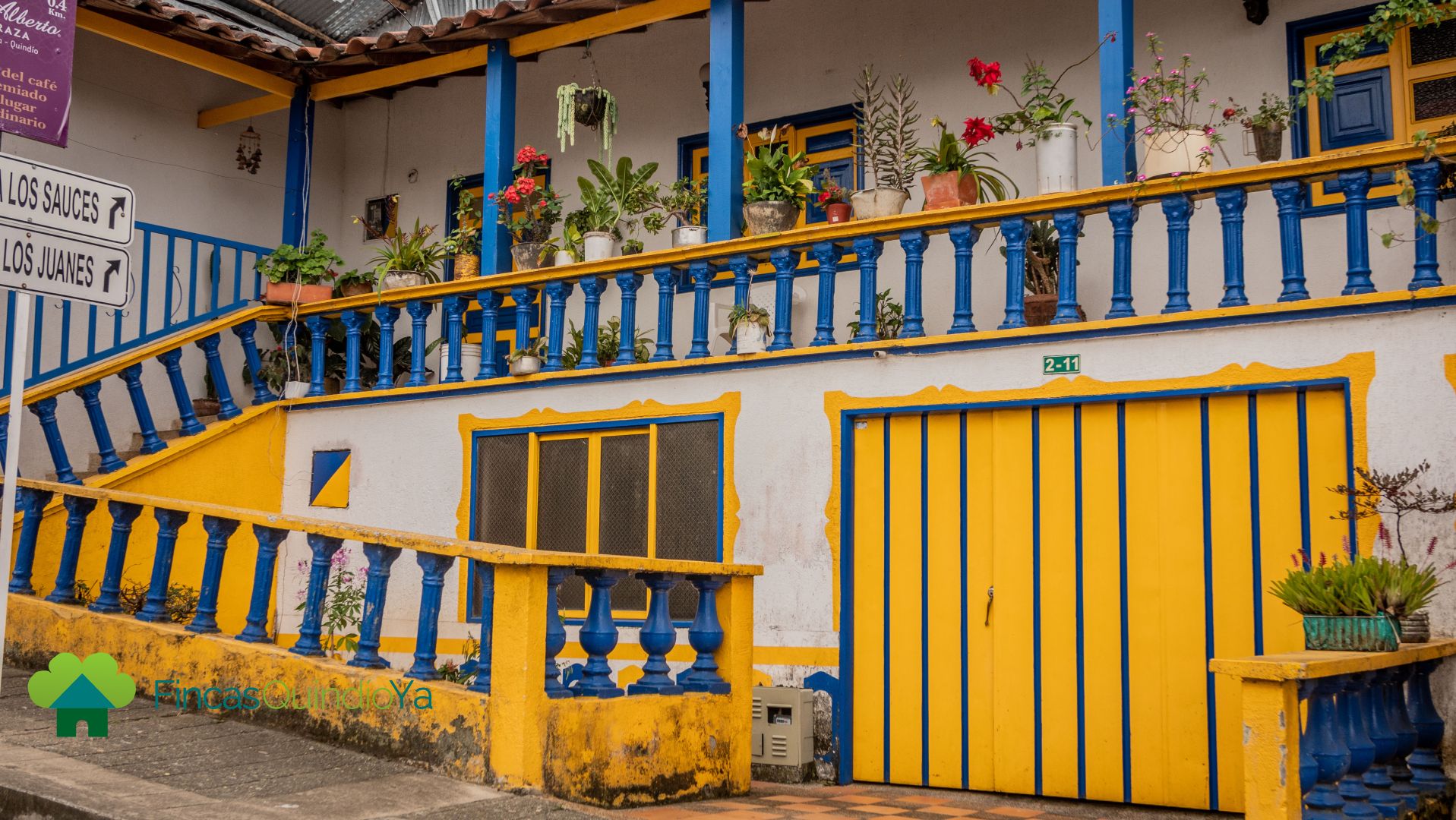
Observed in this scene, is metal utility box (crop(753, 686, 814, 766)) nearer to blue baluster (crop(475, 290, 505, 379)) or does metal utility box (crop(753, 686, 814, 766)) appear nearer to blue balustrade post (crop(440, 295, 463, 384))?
blue baluster (crop(475, 290, 505, 379))

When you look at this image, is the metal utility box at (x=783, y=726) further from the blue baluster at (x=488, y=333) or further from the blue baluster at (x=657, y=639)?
the blue baluster at (x=488, y=333)

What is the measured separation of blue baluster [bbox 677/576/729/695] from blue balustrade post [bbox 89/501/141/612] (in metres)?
3.14

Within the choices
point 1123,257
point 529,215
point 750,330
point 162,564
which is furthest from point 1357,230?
point 162,564

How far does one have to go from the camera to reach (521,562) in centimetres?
575

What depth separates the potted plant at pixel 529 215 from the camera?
33.1 feet

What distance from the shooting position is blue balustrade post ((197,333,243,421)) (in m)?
10.5

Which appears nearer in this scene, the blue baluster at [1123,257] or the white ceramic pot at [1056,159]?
the blue baluster at [1123,257]

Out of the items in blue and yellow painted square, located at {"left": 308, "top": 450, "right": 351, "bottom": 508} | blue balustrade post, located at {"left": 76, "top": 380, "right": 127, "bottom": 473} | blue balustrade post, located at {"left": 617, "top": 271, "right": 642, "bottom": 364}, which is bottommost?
blue and yellow painted square, located at {"left": 308, "top": 450, "right": 351, "bottom": 508}

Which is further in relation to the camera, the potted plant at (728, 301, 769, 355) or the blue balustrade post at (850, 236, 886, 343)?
the potted plant at (728, 301, 769, 355)

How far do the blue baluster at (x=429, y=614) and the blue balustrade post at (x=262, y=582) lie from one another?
101 cm

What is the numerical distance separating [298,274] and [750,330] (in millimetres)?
4503

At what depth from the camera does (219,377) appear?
10500 millimetres

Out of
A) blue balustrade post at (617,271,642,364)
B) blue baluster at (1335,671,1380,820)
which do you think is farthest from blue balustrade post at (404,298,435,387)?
blue baluster at (1335,671,1380,820)

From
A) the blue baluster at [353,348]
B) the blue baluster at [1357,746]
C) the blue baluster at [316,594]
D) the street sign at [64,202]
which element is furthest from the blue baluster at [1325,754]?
the blue baluster at [353,348]
